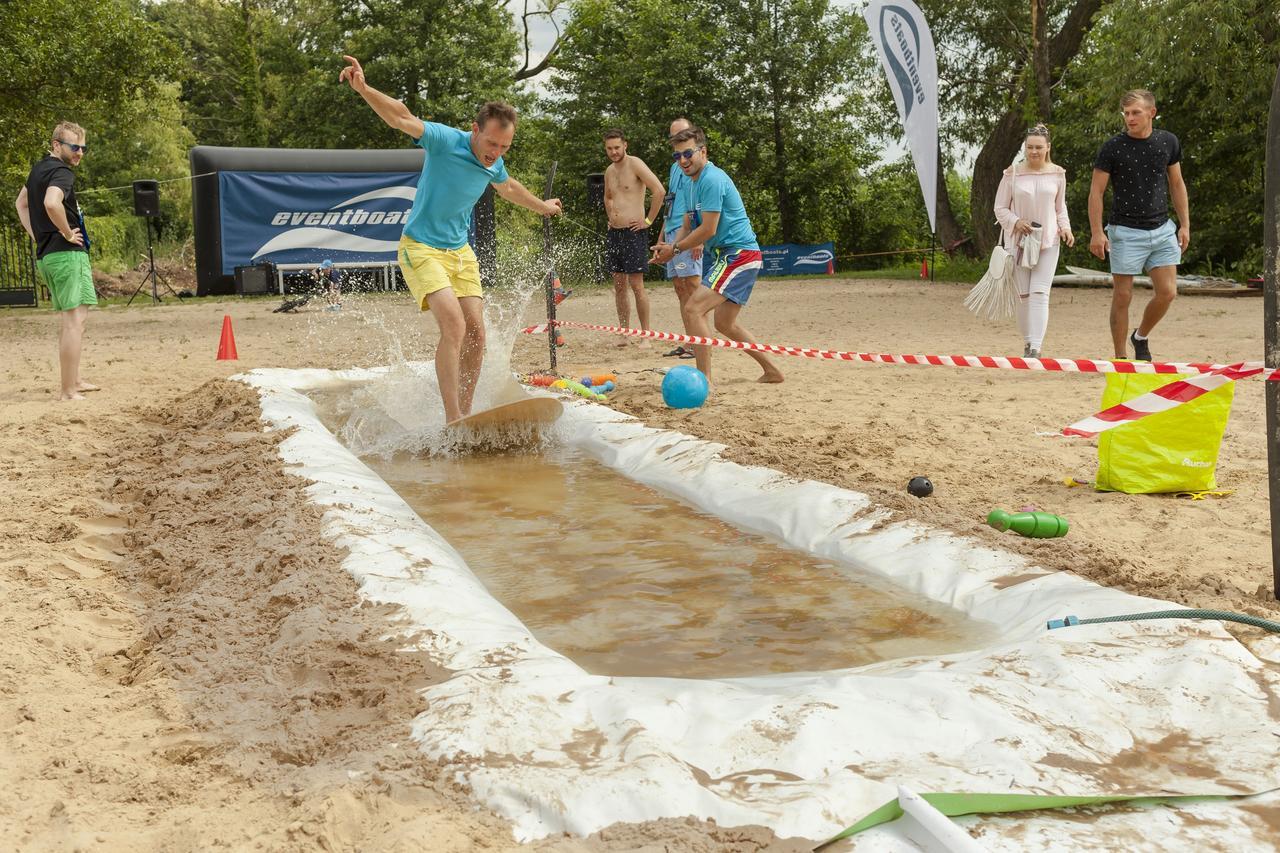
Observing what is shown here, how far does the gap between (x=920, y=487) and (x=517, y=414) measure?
283 cm

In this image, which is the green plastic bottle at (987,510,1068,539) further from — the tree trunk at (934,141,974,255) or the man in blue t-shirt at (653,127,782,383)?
the tree trunk at (934,141,974,255)

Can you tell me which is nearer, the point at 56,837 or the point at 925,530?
the point at 56,837

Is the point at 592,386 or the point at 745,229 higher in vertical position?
the point at 745,229

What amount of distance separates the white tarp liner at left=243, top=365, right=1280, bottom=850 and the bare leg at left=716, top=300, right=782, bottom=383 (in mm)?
4685

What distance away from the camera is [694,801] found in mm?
2219

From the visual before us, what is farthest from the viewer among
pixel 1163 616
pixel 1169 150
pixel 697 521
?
pixel 1169 150

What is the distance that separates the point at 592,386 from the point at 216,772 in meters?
6.56

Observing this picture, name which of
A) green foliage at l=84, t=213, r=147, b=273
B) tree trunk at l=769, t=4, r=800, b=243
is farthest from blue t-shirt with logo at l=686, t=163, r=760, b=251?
green foliage at l=84, t=213, r=147, b=273

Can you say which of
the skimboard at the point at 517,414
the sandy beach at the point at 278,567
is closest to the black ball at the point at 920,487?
the sandy beach at the point at 278,567

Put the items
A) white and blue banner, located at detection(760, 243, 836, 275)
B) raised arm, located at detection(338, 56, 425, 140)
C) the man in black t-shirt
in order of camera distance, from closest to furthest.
→ raised arm, located at detection(338, 56, 425, 140), the man in black t-shirt, white and blue banner, located at detection(760, 243, 836, 275)

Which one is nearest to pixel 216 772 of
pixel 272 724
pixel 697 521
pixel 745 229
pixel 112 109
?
pixel 272 724

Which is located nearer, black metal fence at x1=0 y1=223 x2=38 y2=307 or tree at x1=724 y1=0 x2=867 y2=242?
black metal fence at x1=0 y1=223 x2=38 y2=307

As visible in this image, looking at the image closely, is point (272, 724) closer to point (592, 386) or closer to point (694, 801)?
point (694, 801)

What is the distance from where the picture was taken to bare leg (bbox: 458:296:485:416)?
7039mm
